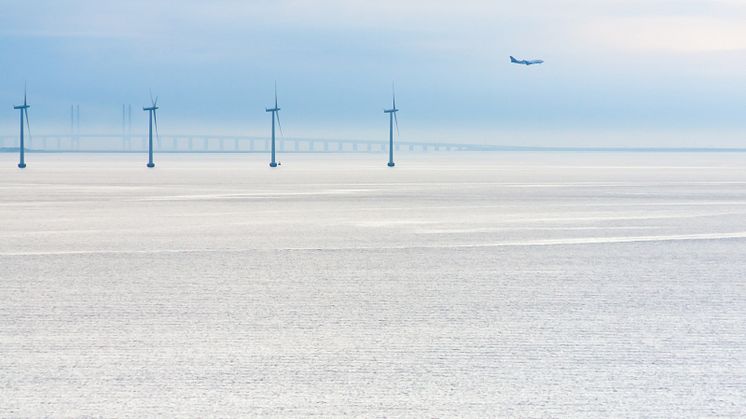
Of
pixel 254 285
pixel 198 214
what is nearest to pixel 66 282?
pixel 254 285

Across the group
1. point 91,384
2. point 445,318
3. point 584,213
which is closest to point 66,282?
point 445,318

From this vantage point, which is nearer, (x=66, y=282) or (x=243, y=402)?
(x=243, y=402)

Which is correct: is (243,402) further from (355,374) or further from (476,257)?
(476,257)

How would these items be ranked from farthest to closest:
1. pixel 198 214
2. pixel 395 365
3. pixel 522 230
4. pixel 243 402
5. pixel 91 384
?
pixel 198 214 → pixel 522 230 → pixel 395 365 → pixel 91 384 → pixel 243 402

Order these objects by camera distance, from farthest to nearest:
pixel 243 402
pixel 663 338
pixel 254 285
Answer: pixel 254 285
pixel 663 338
pixel 243 402

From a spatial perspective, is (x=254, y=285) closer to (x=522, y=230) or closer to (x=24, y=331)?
(x=24, y=331)

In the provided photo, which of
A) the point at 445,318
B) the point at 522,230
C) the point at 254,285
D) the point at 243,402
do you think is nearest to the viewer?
the point at 243,402
